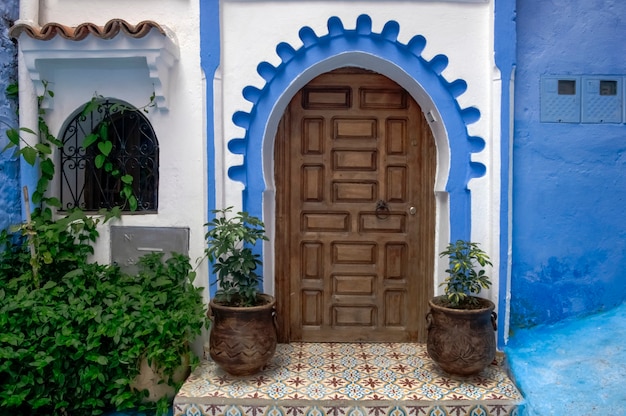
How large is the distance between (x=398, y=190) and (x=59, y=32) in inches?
121

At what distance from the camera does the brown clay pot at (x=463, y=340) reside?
3.81m

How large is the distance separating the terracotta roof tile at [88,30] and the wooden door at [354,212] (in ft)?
4.55

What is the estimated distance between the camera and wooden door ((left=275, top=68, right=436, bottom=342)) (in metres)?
4.68

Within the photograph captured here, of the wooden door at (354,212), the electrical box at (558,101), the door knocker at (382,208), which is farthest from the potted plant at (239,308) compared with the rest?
the electrical box at (558,101)

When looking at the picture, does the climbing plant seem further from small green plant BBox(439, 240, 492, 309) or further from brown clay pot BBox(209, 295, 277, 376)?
small green plant BBox(439, 240, 492, 309)

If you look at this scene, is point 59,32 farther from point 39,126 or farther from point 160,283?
point 160,283

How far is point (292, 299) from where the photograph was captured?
15.8ft

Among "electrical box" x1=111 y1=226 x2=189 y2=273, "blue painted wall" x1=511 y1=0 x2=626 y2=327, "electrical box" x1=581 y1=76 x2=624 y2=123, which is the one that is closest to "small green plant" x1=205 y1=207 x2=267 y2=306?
"electrical box" x1=111 y1=226 x2=189 y2=273

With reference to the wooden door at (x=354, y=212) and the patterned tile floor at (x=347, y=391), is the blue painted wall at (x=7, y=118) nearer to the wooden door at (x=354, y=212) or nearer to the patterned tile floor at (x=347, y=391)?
the patterned tile floor at (x=347, y=391)

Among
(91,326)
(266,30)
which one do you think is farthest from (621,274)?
(91,326)

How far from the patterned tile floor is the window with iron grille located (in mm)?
1630

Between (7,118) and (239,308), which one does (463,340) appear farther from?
(7,118)

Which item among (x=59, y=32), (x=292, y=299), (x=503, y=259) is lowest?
(x=292, y=299)

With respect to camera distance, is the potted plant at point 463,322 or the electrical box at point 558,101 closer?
the potted plant at point 463,322
